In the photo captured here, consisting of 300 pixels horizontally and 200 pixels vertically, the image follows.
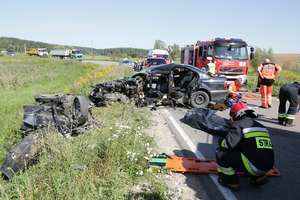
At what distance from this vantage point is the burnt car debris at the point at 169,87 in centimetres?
1106

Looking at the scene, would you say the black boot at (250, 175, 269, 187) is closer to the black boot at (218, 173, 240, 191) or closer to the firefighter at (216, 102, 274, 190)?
the firefighter at (216, 102, 274, 190)

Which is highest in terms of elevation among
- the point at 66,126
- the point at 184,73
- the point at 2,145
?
the point at 184,73

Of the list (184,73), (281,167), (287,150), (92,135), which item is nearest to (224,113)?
(184,73)

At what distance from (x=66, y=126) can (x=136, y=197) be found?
3233 millimetres

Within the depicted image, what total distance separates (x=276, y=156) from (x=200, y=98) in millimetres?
5232

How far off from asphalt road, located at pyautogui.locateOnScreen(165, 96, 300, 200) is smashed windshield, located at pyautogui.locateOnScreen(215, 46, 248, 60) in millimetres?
7797

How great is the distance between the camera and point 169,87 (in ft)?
37.1

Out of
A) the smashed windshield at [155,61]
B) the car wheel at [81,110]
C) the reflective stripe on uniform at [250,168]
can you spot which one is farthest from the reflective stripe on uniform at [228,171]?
the smashed windshield at [155,61]

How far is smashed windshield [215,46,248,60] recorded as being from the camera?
59.7ft

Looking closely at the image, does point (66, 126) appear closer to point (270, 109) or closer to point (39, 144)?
point (39, 144)

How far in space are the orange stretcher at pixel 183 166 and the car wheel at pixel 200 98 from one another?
5826 mm

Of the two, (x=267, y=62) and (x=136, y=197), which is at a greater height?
(x=267, y=62)

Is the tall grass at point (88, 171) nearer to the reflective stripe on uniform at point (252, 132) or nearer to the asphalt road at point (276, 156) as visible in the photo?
the asphalt road at point (276, 156)

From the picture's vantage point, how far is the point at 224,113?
10.8m
